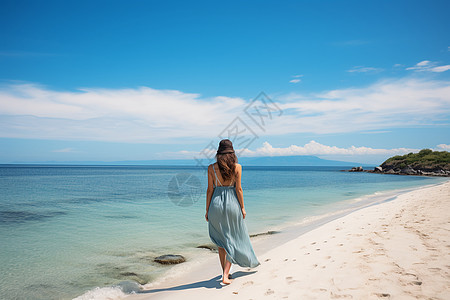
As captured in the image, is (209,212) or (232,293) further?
(209,212)

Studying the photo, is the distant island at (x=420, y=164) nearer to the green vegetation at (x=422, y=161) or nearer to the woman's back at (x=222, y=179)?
the green vegetation at (x=422, y=161)

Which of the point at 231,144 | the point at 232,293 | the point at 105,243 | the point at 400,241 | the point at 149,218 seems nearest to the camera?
the point at 232,293

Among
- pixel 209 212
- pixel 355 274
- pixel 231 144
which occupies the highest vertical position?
pixel 231 144

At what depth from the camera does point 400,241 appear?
18.7 ft

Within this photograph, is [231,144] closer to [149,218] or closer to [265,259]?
[265,259]

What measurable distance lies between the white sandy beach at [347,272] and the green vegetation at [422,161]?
81342 mm

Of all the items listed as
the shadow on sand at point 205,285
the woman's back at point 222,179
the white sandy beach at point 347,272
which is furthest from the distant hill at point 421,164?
the woman's back at point 222,179

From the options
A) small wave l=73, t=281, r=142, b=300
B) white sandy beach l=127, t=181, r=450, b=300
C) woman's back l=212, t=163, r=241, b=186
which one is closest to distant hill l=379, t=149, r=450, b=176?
white sandy beach l=127, t=181, r=450, b=300

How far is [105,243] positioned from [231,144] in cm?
776

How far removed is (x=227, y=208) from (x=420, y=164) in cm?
9117

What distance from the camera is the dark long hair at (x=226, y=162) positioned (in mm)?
4863

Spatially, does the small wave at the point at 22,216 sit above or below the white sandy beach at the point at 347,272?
below

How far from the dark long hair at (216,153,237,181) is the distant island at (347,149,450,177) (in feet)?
260

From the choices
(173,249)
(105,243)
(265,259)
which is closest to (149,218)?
(105,243)
